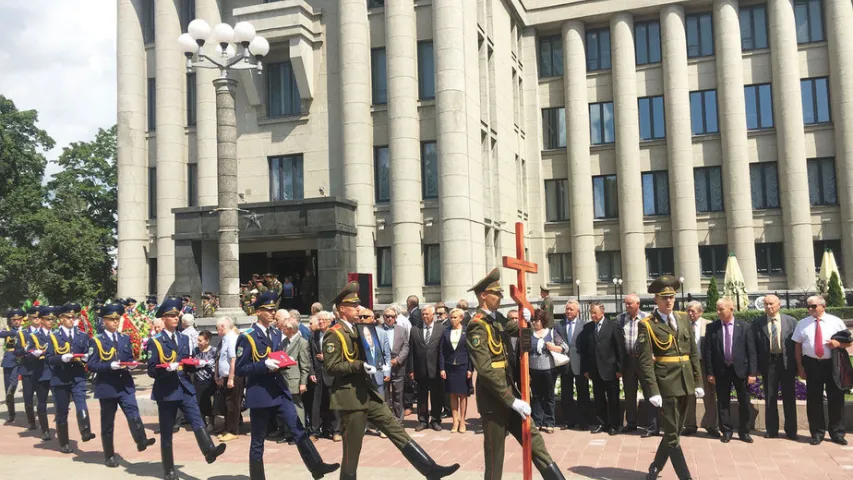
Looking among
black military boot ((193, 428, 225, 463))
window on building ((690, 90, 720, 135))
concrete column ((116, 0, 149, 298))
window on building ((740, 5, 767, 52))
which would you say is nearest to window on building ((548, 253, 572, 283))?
window on building ((690, 90, 720, 135))

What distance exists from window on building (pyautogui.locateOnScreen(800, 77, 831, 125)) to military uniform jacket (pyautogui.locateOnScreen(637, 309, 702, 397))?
A: 28.4 m

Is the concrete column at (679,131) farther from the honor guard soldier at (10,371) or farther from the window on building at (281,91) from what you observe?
the honor guard soldier at (10,371)

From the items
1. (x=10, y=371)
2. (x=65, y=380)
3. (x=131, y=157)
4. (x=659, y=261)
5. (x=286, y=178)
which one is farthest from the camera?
(x=659, y=261)

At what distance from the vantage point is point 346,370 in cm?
772

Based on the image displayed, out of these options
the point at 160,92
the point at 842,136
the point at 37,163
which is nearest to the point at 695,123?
the point at 842,136

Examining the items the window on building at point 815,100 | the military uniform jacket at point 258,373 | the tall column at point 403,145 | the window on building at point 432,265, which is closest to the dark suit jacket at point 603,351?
the military uniform jacket at point 258,373

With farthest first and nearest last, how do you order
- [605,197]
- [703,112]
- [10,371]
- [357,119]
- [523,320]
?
[605,197]
[703,112]
[357,119]
[10,371]
[523,320]

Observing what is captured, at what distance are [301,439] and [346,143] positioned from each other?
19.5 metres

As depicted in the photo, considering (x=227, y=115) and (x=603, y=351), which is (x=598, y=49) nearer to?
(x=227, y=115)

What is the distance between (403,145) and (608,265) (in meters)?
13.8

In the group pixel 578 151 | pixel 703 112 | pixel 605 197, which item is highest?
pixel 703 112

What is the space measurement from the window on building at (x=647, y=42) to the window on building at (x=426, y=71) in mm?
12690

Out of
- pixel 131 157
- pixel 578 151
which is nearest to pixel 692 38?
pixel 578 151

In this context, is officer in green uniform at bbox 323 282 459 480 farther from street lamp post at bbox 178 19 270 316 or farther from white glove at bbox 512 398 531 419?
street lamp post at bbox 178 19 270 316
